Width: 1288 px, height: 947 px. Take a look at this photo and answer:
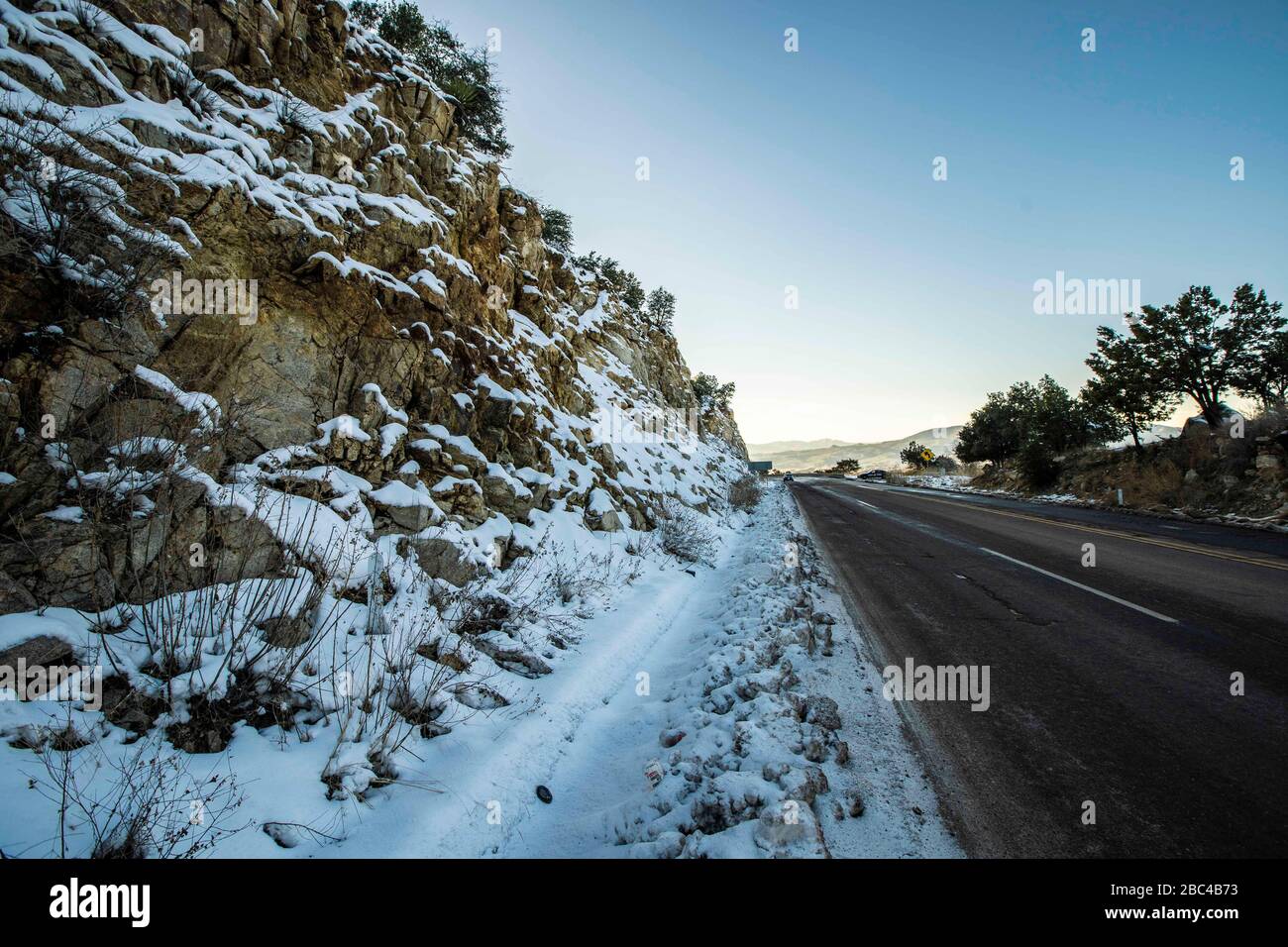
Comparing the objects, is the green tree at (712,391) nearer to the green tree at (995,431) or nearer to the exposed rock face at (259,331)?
the green tree at (995,431)

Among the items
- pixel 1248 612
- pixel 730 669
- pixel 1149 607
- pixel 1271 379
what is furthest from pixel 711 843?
pixel 1271 379

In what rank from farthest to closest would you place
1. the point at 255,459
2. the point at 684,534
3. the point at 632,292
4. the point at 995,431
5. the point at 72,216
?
the point at 995,431 → the point at 632,292 → the point at 684,534 → the point at 255,459 → the point at 72,216

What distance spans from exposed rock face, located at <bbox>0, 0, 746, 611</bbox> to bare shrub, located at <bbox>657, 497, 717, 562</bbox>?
67cm

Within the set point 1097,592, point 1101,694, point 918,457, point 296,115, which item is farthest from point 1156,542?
point 918,457

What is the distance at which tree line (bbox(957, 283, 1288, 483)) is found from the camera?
19.8 m

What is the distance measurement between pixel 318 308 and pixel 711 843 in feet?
23.1

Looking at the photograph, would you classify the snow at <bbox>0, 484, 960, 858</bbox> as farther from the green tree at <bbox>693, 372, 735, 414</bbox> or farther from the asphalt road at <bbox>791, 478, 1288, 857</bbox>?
the green tree at <bbox>693, 372, 735, 414</bbox>

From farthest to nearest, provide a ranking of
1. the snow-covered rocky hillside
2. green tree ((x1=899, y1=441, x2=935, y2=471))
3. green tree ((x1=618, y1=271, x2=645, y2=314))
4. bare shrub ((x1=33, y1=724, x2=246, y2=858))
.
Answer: green tree ((x1=899, y1=441, x2=935, y2=471)) → green tree ((x1=618, y1=271, x2=645, y2=314)) → the snow-covered rocky hillside → bare shrub ((x1=33, y1=724, x2=246, y2=858))

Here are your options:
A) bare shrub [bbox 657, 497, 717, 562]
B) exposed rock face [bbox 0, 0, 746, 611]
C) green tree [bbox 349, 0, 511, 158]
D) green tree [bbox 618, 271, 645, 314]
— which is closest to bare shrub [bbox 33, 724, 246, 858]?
exposed rock face [bbox 0, 0, 746, 611]

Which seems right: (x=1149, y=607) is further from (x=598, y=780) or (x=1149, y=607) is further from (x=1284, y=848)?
(x=598, y=780)

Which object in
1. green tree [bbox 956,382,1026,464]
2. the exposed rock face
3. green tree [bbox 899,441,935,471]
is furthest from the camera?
green tree [bbox 899,441,935,471]

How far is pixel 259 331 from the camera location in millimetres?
5523

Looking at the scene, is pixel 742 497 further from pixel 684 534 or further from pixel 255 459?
pixel 255 459

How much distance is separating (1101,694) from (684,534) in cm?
673
